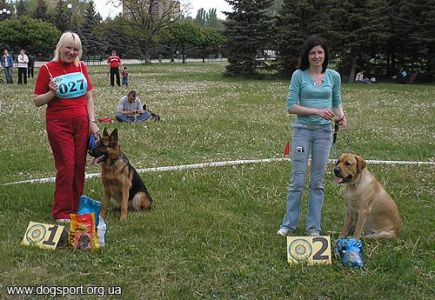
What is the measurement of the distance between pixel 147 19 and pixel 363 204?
61620mm

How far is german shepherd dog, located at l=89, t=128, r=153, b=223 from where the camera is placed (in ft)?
20.5

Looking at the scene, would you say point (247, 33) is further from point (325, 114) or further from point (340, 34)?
point (325, 114)

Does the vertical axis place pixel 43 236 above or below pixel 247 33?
below

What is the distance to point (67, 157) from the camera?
604cm

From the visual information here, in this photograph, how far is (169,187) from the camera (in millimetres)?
7758

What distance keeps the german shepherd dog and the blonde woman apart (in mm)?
219

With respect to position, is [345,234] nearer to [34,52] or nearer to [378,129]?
[378,129]

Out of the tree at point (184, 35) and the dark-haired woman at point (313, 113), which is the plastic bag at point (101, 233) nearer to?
the dark-haired woman at point (313, 113)

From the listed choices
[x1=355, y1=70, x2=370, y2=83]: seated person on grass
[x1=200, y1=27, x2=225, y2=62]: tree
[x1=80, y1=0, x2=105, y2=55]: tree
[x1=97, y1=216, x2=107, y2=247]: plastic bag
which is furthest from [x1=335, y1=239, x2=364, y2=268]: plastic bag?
[x1=200, y1=27, x2=225, y2=62]: tree

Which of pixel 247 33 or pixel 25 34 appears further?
pixel 25 34

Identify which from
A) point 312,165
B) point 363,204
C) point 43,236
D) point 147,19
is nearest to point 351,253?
point 363,204

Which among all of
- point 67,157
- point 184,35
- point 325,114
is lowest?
point 67,157

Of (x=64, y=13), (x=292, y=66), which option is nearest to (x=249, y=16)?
(x=292, y=66)

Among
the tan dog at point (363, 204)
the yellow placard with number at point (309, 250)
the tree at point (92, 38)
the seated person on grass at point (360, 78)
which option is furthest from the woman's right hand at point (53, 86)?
the tree at point (92, 38)
